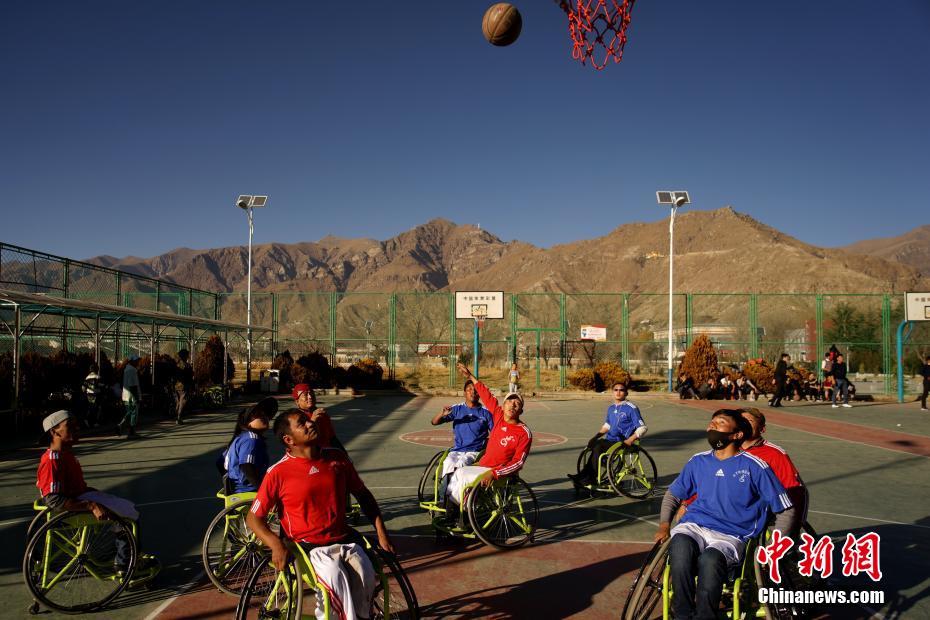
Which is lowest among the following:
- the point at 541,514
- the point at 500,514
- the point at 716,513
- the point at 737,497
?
the point at 541,514

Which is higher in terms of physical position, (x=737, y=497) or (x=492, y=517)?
(x=737, y=497)

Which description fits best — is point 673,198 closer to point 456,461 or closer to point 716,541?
point 456,461

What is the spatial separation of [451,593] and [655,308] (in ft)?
253

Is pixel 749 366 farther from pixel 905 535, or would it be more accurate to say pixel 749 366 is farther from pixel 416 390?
pixel 905 535

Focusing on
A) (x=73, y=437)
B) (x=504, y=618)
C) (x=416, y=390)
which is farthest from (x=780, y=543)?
(x=416, y=390)

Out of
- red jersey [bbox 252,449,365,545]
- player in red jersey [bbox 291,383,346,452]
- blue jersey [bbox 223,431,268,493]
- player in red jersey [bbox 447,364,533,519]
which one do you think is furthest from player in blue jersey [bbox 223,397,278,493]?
player in red jersey [bbox 447,364,533,519]

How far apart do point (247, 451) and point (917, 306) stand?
2582 centimetres

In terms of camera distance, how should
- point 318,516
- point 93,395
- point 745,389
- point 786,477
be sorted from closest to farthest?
point 318,516 < point 786,477 < point 93,395 < point 745,389

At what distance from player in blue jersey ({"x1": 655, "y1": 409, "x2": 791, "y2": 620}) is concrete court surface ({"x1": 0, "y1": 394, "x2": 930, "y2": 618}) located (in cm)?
111

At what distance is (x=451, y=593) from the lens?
5.31 metres

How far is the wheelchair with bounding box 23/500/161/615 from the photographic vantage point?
4984 mm

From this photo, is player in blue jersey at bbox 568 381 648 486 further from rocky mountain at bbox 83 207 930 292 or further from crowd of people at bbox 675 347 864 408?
rocky mountain at bbox 83 207 930 292

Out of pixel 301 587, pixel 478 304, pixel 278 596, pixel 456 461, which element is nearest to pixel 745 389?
pixel 478 304

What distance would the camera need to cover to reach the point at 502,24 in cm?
1085
